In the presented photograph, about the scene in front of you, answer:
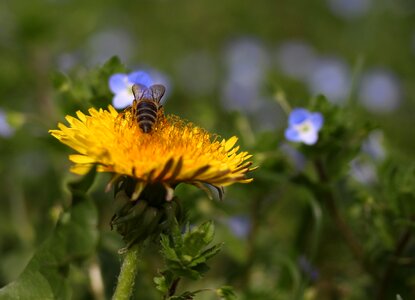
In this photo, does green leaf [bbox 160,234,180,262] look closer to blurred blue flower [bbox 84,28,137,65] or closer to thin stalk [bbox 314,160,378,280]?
thin stalk [bbox 314,160,378,280]

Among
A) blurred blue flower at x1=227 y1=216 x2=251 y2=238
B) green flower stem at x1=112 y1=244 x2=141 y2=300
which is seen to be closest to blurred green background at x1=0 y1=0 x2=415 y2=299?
blurred blue flower at x1=227 y1=216 x2=251 y2=238

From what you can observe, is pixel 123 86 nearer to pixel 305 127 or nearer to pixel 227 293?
pixel 305 127

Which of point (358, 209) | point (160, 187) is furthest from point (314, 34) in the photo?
point (160, 187)

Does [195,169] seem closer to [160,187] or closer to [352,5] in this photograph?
[160,187]

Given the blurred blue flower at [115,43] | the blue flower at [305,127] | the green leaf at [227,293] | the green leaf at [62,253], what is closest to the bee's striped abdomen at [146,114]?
the green leaf at [62,253]

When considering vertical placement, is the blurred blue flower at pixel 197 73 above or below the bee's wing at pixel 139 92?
above

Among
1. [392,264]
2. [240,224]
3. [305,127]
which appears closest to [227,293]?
[305,127]

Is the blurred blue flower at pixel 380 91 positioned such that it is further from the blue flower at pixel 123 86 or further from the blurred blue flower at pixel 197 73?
the blue flower at pixel 123 86
